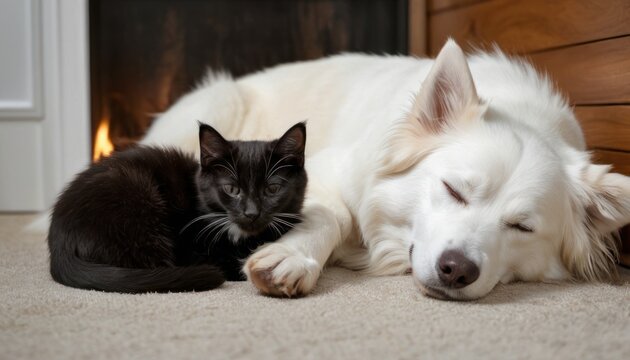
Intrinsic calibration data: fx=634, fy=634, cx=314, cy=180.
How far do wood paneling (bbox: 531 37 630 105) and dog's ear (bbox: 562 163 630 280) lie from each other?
1.51 ft

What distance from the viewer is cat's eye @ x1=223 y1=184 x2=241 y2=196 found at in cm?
192

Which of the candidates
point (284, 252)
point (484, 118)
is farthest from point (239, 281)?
point (484, 118)

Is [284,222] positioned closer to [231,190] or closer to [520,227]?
[231,190]

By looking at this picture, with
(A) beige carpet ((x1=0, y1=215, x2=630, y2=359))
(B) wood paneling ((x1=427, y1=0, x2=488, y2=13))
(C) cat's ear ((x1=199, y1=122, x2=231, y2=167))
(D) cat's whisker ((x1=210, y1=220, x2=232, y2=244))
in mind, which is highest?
(B) wood paneling ((x1=427, y1=0, x2=488, y2=13))

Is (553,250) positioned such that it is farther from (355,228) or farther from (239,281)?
(239,281)

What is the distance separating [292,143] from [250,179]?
183 millimetres

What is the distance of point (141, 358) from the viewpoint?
50.8 inches

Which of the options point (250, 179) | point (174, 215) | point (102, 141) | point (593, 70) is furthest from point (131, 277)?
point (102, 141)

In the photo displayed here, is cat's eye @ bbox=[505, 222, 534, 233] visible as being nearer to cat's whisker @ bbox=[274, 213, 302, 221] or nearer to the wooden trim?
cat's whisker @ bbox=[274, 213, 302, 221]

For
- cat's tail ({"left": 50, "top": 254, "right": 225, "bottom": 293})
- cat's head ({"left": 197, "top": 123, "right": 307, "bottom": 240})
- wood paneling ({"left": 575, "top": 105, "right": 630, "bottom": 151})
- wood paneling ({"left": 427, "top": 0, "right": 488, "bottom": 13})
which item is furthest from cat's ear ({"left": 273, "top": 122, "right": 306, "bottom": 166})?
wood paneling ({"left": 427, "top": 0, "right": 488, "bottom": 13})

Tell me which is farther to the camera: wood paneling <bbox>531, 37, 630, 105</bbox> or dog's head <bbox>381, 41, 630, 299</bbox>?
wood paneling <bbox>531, 37, 630, 105</bbox>

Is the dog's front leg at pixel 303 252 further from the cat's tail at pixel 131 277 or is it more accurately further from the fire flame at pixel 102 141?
the fire flame at pixel 102 141

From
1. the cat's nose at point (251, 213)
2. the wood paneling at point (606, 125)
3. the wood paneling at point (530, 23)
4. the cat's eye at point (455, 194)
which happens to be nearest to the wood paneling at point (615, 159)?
the wood paneling at point (606, 125)

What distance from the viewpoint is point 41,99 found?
3291 mm
